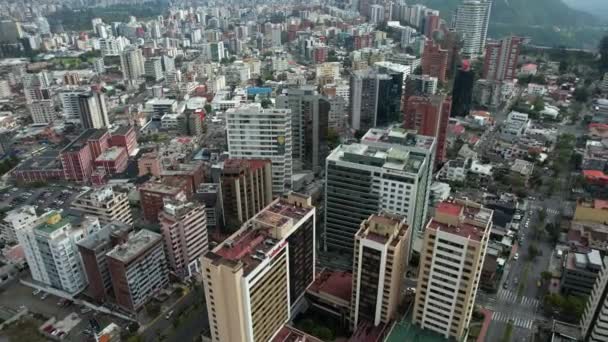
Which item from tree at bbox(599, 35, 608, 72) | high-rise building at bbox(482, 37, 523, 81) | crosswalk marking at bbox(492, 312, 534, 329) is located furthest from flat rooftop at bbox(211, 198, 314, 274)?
tree at bbox(599, 35, 608, 72)

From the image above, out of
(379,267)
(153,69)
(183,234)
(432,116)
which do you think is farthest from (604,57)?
(153,69)

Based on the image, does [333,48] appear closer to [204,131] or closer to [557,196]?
[204,131]

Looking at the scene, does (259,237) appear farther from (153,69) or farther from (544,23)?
(544,23)

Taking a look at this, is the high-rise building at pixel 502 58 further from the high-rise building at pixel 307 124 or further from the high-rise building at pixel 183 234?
the high-rise building at pixel 183 234

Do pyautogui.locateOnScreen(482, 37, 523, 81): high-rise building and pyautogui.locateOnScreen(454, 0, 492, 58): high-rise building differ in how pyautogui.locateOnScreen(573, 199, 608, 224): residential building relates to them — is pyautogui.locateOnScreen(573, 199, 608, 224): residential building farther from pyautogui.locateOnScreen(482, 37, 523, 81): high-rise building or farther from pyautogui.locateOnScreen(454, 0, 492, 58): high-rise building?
pyautogui.locateOnScreen(454, 0, 492, 58): high-rise building

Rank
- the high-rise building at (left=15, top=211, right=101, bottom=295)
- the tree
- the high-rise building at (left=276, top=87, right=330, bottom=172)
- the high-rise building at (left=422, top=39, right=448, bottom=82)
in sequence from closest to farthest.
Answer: the high-rise building at (left=15, top=211, right=101, bottom=295), the high-rise building at (left=276, top=87, right=330, bottom=172), the high-rise building at (left=422, top=39, right=448, bottom=82), the tree

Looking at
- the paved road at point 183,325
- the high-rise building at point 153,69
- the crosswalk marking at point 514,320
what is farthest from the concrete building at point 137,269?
the high-rise building at point 153,69
